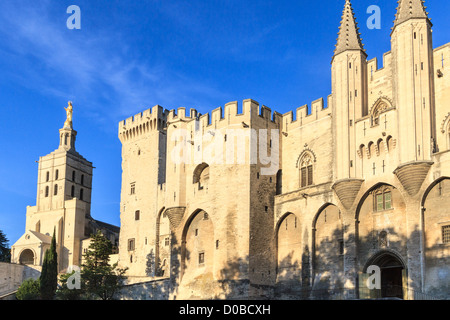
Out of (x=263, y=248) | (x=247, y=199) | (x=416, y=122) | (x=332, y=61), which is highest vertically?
(x=332, y=61)

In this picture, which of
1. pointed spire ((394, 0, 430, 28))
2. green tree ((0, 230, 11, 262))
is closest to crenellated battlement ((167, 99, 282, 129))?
pointed spire ((394, 0, 430, 28))

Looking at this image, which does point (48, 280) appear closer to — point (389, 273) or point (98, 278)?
point (98, 278)

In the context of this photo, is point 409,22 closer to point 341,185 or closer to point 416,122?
point 416,122

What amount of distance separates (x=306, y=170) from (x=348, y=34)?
881cm

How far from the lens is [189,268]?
41.6 m

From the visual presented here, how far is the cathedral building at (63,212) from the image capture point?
208ft

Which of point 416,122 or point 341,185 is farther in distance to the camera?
point 341,185

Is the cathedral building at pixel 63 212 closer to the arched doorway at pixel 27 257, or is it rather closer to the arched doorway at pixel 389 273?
the arched doorway at pixel 27 257

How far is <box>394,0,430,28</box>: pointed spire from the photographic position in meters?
33.8

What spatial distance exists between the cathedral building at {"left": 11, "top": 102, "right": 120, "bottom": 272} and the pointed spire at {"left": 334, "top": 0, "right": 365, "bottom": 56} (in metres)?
33.2

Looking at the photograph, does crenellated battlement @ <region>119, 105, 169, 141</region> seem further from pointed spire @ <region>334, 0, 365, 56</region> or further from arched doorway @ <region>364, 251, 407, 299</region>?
arched doorway @ <region>364, 251, 407, 299</region>

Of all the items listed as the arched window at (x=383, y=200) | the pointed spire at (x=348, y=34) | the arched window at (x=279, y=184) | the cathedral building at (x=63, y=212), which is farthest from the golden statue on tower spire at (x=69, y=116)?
the arched window at (x=383, y=200)
